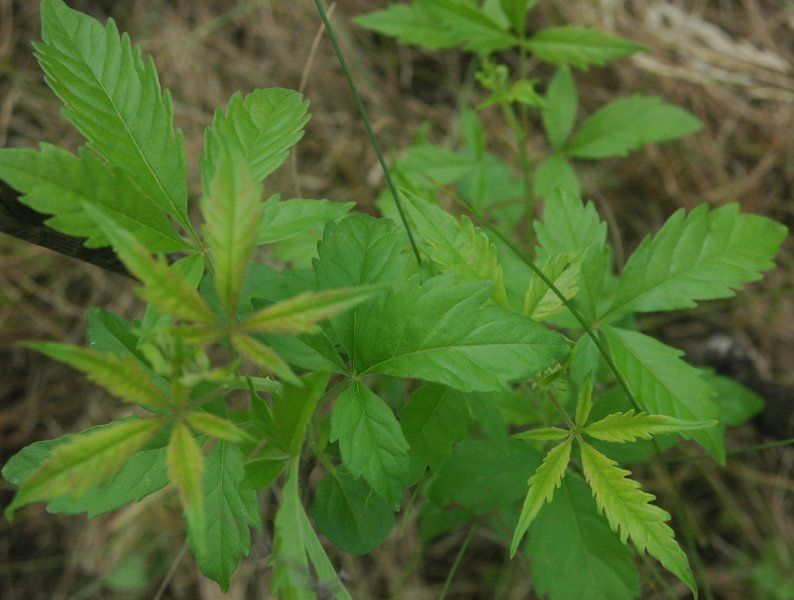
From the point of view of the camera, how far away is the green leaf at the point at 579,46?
1.90 m

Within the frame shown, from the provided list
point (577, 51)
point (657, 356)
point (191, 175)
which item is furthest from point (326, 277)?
point (191, 175)

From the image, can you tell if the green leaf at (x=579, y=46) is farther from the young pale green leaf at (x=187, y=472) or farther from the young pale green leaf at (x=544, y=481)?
the young pale green leaf at (x=187, y=472)

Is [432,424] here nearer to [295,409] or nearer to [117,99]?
[295,409]

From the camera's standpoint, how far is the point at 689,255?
4.84 ft

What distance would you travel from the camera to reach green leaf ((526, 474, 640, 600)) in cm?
142

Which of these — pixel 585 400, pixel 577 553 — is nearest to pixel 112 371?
pixel 585 400

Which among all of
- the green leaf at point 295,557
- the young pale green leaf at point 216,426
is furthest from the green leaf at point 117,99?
the green leaf at point 295,557

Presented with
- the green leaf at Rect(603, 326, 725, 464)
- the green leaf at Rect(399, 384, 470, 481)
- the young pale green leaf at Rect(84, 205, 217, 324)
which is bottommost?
the green leaf at Rect(603, 326, 725, 464)

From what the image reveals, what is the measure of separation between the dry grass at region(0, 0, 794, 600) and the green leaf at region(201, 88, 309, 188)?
1.41 metres

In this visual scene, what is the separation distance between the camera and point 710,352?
7.60ft

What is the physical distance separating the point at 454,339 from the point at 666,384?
1.80ft

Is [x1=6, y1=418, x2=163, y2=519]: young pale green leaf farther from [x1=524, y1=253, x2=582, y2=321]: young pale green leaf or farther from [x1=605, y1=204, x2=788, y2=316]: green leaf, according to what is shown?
[x1=605, y1=204, x2=788, y2=316]: green leaf

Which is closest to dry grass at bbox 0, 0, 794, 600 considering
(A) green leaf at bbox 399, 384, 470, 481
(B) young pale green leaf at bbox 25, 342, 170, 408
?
(A) green leaf at bbox 399, 384, 470, 481

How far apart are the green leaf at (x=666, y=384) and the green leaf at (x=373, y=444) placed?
545 mm
